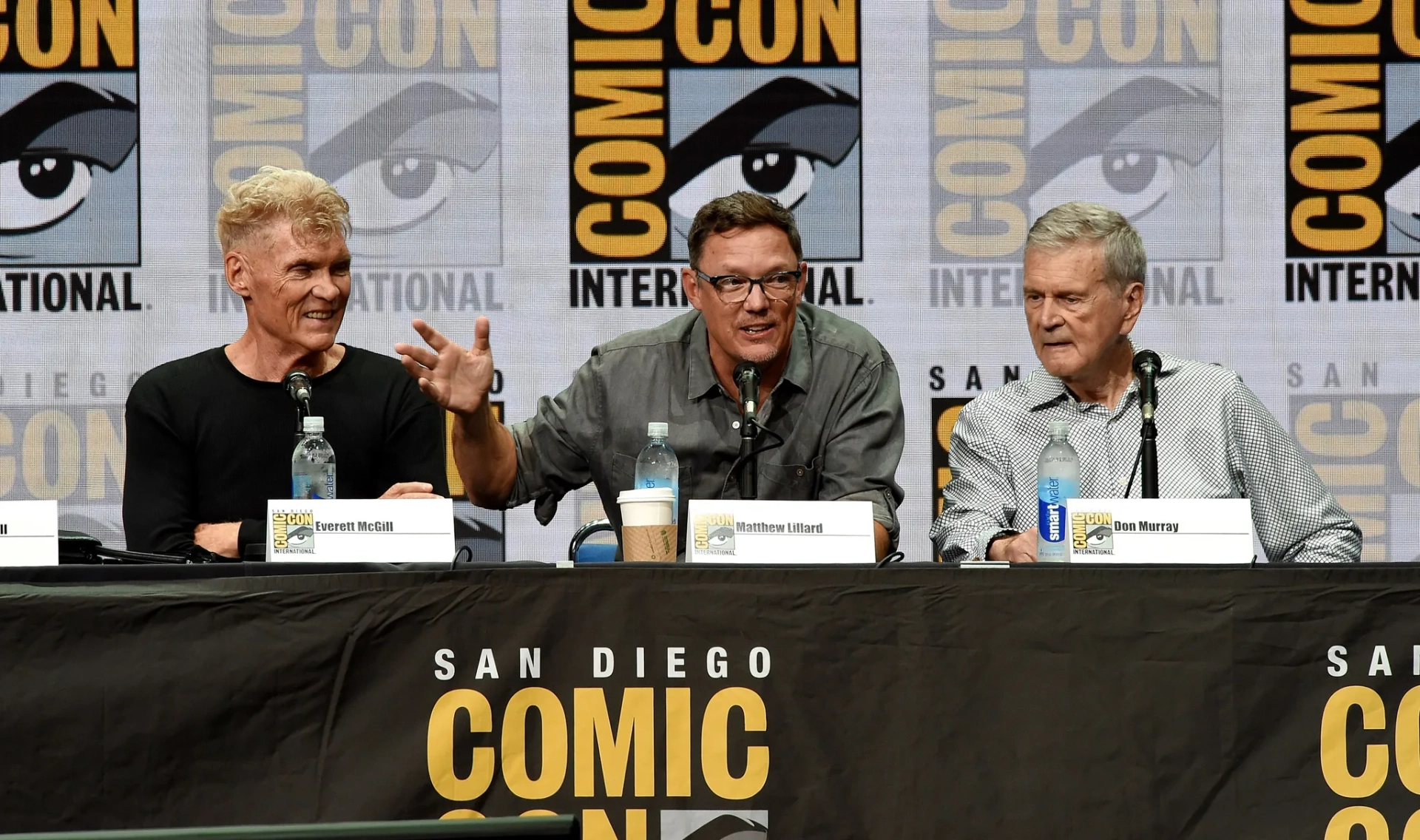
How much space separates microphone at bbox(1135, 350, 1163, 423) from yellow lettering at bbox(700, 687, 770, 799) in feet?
2.41

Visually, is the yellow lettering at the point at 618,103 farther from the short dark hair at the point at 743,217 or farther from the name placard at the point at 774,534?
the name placard at the point at 774,534

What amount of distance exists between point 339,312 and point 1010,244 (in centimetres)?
175

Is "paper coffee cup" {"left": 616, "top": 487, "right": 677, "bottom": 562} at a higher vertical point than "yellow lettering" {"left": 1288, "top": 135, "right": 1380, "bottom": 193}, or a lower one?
lower

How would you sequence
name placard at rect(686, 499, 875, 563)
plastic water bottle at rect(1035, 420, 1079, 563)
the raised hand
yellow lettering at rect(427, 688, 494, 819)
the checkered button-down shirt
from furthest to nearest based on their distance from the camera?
the checkered button-down shirt < the raised hand < plastic water bottle at rect(1035, 420, 1079, 563) < name placard at rect(686, 499, 875, 563) < yellow lettering at rect(427, 688, 494, 819)

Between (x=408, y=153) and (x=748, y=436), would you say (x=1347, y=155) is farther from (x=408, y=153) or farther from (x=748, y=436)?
(x=408, y=153)

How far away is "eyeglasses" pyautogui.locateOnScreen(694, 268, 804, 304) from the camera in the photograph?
258 centimetres

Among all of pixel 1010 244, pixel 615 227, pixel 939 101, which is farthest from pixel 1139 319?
pixel 615 227

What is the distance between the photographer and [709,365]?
278 cm

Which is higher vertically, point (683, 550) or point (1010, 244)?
point (1010, 244)

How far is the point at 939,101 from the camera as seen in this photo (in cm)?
365

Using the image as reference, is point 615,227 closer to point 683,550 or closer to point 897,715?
point 683,550

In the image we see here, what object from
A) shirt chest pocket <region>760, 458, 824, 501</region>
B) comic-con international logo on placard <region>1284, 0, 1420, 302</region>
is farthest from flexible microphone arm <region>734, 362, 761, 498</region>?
comic-con international logo on placard <region>1284, 0, 1420, 302</region>

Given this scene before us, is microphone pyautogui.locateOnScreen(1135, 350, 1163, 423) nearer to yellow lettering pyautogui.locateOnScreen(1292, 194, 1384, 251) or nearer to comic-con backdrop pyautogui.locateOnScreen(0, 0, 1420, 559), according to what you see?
comic-con backdrop pyautogui.locateOnScreen(0, 0, 1420, 559)

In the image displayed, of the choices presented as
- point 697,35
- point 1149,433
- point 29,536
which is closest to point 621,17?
point 697,35
